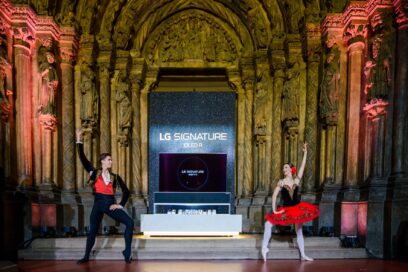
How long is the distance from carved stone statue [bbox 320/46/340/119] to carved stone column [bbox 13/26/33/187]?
712 cm

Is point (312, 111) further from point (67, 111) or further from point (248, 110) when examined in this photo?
point (67, 111)

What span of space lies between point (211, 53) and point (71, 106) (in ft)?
16.5

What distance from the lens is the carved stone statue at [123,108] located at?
11891 mm

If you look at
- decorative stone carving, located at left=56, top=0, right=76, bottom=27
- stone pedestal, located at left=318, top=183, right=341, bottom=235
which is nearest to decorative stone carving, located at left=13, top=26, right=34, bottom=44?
decorative stone carving, located at left=56, top=0, right=76, bottom=27

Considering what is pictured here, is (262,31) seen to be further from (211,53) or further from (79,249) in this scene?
(79,249)

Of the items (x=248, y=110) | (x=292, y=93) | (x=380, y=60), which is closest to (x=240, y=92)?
(x=248, y=110)

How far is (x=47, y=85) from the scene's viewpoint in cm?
962

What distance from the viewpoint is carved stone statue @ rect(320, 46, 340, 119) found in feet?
31.0

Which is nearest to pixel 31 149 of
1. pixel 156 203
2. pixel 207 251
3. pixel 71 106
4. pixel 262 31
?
pixel 71 106

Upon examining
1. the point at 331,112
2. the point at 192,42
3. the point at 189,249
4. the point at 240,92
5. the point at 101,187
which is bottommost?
the point at 189,249

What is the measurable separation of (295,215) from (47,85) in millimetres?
6618

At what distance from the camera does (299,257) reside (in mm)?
7414

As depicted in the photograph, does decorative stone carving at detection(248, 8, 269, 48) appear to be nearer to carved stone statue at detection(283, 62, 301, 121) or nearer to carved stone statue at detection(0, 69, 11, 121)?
carved stone statue at detection(283, 62, 301, 121)

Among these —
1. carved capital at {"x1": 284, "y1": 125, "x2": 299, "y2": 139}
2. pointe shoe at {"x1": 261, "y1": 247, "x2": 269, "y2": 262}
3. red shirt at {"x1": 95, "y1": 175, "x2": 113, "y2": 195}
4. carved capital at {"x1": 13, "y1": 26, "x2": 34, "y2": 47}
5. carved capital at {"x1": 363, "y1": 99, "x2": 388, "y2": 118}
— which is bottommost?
pointe shoe at {"x1": 261, "y1": 247, "x2": 269, "y2": 262}
